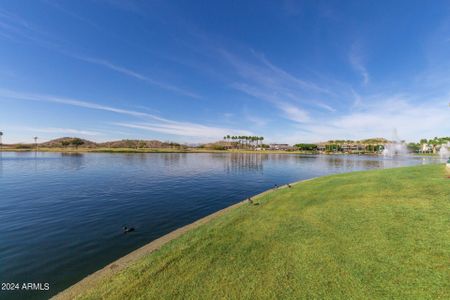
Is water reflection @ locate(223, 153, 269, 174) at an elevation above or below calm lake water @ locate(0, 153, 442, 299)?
above

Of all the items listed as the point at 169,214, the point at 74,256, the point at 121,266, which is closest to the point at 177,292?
the point at 121,266

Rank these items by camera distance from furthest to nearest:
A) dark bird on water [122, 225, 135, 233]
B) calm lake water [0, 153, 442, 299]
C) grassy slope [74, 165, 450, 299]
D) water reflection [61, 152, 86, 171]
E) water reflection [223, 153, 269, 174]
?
water reflection [61, 152, 86, 171], water reflection [223, 153, 269, 174], dark bird on water [122, 225, 135, 233], calm lake water [0, 153, 442, 299], grassy slope [74, 165, 450, 299]

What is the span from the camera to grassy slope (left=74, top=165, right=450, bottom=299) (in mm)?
4559

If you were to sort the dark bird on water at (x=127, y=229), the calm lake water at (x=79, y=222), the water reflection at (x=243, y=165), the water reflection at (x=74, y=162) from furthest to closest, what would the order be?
the water reflection at (x=74, y=162), the water reflection at (x=243, y=165), the dark bird on water at (x=127, y=229), the calm lake water at (x=79, y=222)

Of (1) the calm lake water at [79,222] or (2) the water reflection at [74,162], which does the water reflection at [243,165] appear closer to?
(1) the calm lake water at [79,222]

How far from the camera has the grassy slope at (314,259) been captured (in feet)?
15.0

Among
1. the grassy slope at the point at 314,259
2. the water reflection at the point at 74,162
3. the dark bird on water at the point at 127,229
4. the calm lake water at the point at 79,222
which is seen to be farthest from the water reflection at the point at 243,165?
the water reflection at the point at 74,162

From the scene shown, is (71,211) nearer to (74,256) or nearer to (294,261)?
(74,256)

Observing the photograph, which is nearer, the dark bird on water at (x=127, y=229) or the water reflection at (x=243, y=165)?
the dark bird on water at (x=127, y=229)

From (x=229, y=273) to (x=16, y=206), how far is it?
19.8m

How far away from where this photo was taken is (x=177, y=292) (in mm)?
4805

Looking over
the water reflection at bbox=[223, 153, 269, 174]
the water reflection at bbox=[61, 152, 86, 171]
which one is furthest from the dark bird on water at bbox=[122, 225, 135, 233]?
the water reflection at bbox=[61, 152, 86, 171]

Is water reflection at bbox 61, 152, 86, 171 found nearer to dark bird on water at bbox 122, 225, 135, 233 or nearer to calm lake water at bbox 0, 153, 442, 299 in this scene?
calm lake water at bbox 0, 153, 442, 299

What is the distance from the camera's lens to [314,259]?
570 centimetres
